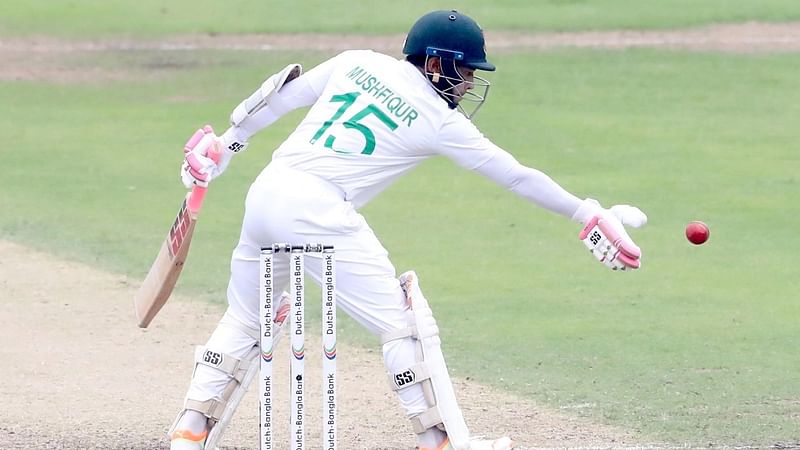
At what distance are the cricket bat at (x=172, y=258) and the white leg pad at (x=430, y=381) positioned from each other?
1056 millimetres

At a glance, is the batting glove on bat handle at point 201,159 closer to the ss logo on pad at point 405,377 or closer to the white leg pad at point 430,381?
the white leg pad at point 430,381

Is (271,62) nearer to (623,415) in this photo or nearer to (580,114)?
(580,114)

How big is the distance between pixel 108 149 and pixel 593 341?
8.21 m

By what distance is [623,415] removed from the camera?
7.17 meters

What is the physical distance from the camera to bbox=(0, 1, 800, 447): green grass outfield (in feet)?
26.2

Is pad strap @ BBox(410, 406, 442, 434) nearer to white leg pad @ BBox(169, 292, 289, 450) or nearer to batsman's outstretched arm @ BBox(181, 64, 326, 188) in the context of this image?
white leg pad @ BBox(169, 292, 289, 450)

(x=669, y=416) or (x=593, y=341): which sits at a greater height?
(x=593, y=341)

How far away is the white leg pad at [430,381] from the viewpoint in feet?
18.6

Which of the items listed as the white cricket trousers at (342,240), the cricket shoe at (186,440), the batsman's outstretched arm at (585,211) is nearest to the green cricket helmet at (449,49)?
the batsman's outstretched arm at (585,211)

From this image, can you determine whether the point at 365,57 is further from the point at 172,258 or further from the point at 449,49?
the point at 172,258

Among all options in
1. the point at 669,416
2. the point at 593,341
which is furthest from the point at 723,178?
the point at 669,416

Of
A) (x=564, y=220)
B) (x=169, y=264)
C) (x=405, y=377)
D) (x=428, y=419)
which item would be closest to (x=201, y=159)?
(x=169, y=264)

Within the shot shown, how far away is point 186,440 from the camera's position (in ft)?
19.7

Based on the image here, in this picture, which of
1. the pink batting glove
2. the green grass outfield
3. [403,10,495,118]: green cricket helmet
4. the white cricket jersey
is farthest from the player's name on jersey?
the green grass outfield
